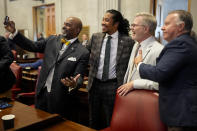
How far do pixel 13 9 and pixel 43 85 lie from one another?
1003cm

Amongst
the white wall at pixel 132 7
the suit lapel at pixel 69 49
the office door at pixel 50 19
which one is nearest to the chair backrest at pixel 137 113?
the suit lapel at pixel 69 49

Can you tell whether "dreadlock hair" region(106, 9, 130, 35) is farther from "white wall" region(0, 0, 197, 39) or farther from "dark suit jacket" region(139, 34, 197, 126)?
"white wall" region(0, 0, 197, 39)

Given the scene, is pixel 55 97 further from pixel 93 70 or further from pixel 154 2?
pixel 154 2

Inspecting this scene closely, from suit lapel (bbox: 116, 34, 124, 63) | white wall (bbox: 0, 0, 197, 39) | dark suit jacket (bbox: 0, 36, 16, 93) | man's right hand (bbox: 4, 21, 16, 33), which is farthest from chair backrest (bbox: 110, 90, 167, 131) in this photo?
white wall (bbox: 0, 0, 197, 39)

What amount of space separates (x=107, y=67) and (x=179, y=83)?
992 mm

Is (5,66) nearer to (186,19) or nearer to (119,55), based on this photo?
(119,55)

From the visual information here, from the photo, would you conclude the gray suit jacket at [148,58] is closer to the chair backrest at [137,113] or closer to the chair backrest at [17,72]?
the chair backrest at [137,113]

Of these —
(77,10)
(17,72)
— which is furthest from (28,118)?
(77,10)

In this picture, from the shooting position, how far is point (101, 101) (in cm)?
219

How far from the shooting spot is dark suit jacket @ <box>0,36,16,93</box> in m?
2.26

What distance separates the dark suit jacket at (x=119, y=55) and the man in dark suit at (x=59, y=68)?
0.47 ft

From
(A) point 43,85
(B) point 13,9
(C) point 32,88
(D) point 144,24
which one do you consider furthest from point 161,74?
(B) point 13,9

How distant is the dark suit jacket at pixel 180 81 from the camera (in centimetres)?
122

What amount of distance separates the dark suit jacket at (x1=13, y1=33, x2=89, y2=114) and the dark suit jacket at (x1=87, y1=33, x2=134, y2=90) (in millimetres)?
143
